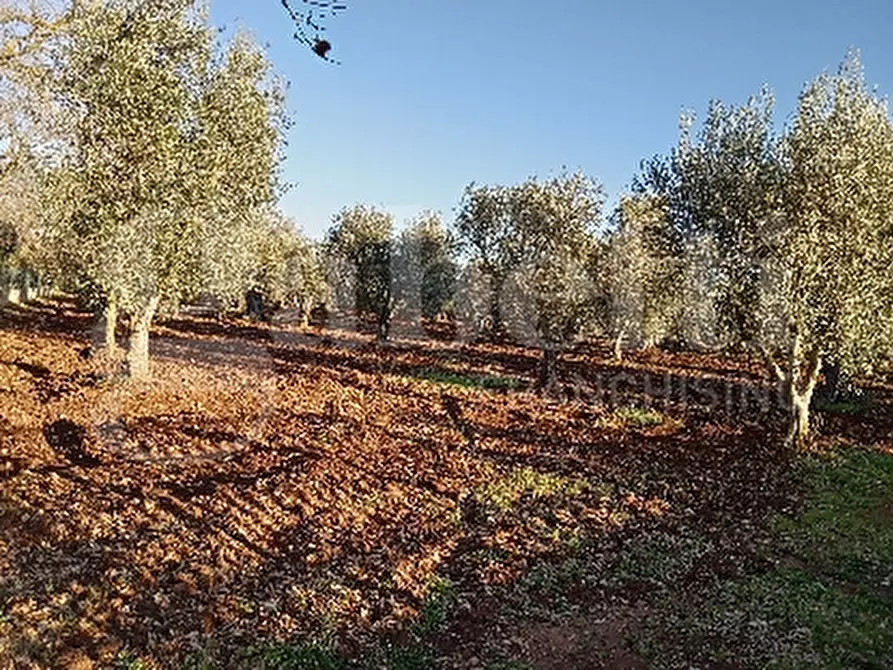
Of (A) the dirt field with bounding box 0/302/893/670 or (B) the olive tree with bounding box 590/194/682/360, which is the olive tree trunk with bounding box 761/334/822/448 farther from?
(B) the olive tree with bounding box 590/194/682/360

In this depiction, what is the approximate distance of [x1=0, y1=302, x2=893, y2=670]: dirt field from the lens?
40.4ft

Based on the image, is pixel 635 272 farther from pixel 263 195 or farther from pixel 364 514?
pixel 364 514

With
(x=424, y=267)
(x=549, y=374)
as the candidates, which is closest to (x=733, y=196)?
(x=549, y=374)

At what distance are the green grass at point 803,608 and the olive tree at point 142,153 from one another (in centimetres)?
2248

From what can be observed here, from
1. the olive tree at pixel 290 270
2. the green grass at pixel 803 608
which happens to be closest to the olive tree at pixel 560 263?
the green grass at pixel 803 608

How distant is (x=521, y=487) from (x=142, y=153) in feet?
63.9

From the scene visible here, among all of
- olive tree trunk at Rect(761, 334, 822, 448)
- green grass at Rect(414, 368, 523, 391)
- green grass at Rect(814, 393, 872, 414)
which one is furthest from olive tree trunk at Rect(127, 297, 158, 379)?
green grass at Rect(814, 393, 872, 414)

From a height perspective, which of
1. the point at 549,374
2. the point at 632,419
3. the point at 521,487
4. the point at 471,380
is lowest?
the point at 521,487

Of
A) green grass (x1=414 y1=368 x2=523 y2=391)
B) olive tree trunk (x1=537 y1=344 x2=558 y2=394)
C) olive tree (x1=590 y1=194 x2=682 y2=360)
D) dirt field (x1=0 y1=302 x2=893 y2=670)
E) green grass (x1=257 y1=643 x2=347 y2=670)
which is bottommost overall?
green grass (x1=257 y1=643 x2=347 y2=670)

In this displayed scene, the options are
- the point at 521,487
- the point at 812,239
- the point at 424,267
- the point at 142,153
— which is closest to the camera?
the point at 521,487

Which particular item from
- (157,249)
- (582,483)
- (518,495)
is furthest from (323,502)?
(157,249)

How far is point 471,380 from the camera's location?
37.8 metres

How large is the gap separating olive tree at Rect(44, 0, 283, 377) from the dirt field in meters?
5.26

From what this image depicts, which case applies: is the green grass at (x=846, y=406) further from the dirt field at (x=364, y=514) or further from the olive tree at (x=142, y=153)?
the olive tree at (x=142, y=153)
